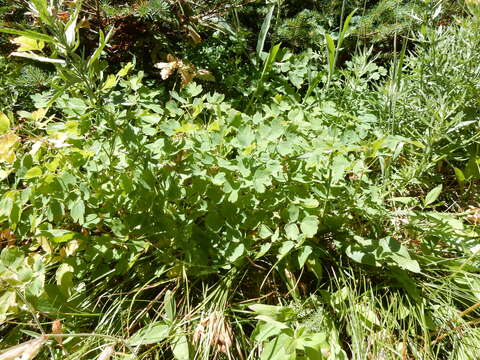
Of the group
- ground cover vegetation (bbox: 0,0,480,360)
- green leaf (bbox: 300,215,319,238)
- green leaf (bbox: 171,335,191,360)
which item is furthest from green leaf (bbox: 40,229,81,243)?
green leaf (bbox: 300,215,319,238)

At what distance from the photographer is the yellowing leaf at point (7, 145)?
98 centimetres

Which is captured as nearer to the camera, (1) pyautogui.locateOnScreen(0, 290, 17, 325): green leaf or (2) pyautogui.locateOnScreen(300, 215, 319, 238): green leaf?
(1) pyautogui.locateOnScreen(0, 290, 17, 325): green leaf

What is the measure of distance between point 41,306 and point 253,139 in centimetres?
82

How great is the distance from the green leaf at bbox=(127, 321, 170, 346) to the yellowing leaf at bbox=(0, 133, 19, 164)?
25.4 inches

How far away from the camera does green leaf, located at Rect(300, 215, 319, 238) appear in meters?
1.10

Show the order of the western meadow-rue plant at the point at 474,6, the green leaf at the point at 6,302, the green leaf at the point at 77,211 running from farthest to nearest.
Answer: the western meadow-rue plant at the point at 474,6 → the green leaf at the point at 77,211 → the green leaf at the point at 6,302

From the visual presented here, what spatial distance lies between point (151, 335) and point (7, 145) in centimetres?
70

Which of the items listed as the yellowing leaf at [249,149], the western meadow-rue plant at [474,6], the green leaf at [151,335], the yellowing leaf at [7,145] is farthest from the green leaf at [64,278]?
the western meadow-rue plant at [474,6]

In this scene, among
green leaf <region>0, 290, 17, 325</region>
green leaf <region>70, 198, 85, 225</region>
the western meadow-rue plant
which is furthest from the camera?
the western meadow-rue plant

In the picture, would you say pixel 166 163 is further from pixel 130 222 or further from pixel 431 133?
pixel 431 133

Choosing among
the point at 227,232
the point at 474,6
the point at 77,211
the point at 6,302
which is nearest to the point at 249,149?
the point at 227,232

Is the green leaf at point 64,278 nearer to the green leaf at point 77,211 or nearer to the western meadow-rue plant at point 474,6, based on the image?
the green leaf at point 77,211

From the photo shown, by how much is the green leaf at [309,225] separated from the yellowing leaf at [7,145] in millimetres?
883

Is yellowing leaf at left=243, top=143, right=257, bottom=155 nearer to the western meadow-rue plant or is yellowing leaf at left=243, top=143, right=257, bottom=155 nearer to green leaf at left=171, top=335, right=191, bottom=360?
green leaf at left=171, top=335, right=191, bottom=360
